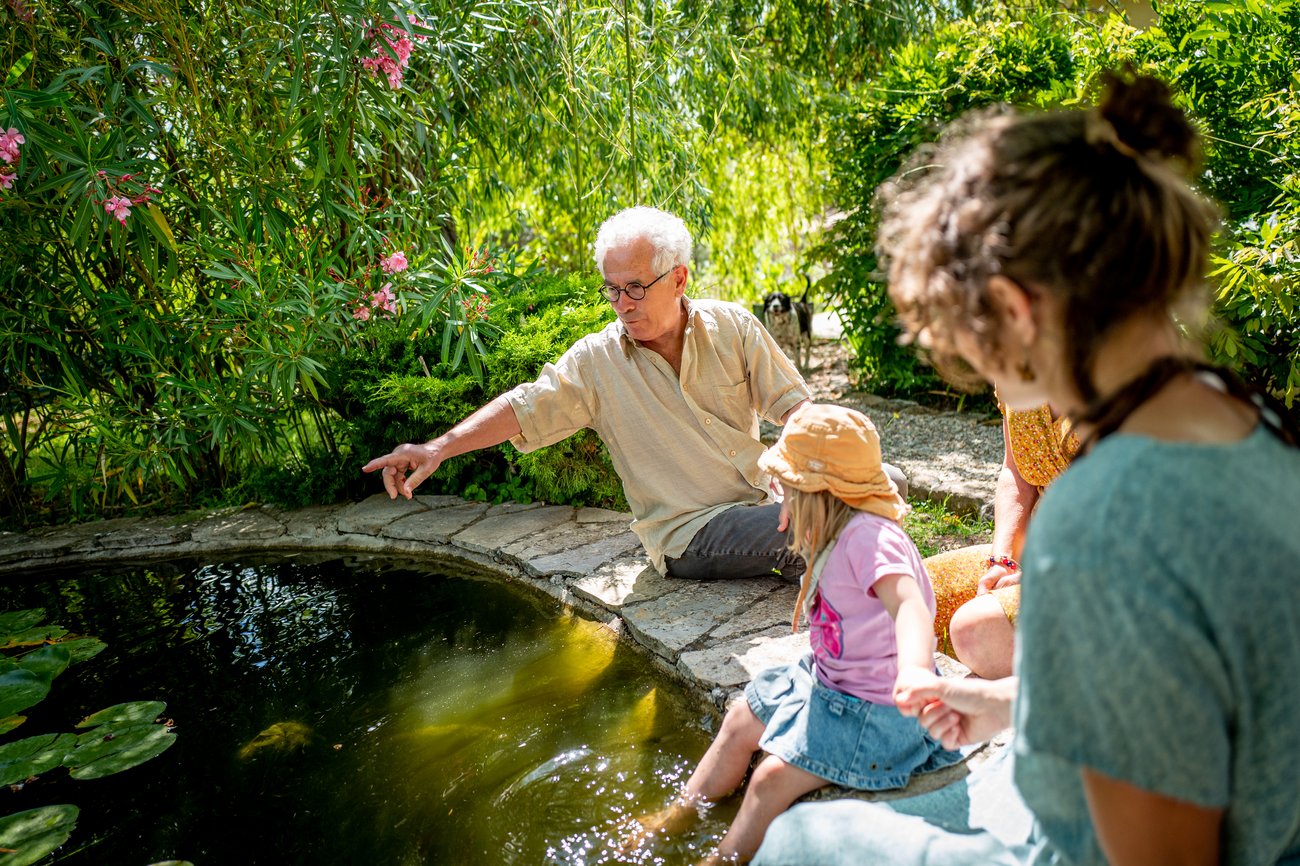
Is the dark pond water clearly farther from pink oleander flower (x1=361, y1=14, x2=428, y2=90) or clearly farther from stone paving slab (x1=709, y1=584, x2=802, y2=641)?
pink oleander flower (x1=361, y1=14, x2=428, y2=90)

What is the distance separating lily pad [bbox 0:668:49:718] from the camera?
123 inches

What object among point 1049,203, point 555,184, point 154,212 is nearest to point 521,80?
point 555,184

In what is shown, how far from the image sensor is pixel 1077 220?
3.25 ft

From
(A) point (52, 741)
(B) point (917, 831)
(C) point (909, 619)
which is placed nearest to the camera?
(B) point (917, 831)

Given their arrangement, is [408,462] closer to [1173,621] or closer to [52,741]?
[52,741]

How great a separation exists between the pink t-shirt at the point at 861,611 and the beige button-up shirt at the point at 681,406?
1.27 meters

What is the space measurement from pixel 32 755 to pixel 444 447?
148cm

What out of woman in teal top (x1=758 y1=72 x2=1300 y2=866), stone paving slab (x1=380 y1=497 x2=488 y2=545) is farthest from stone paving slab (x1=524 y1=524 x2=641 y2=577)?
woman in teal top (x1=758 y1=72 x2=1300 y2=866)

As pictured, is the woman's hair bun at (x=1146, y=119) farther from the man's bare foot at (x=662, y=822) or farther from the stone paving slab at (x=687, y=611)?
the stone paving slab at (x=687, y=611)

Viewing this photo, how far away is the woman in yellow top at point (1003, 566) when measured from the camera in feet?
7.48

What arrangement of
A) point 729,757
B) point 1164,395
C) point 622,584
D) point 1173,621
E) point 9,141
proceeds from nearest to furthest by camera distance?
point 1173,621 → point 1164,395 → point 729,757 → point 622,584 → point 9,141

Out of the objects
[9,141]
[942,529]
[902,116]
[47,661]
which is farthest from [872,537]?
[902,116]

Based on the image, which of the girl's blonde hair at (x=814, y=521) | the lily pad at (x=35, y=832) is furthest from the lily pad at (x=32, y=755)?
the girl's blonde hair at (x=814, y=521)

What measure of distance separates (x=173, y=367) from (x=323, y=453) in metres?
0.84
